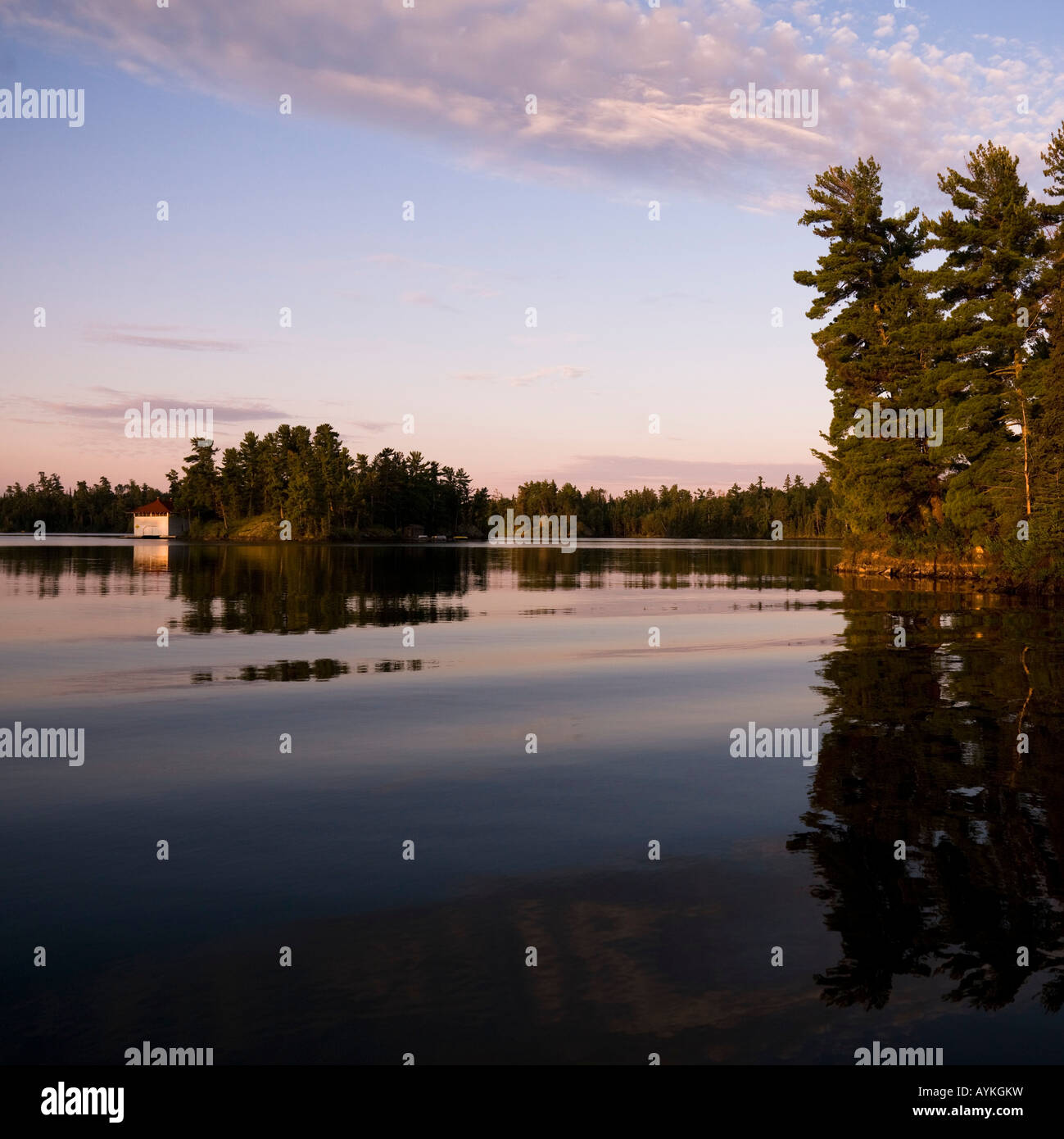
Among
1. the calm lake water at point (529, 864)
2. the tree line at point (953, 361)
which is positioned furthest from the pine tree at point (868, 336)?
the calm lake water at point (529, 864)

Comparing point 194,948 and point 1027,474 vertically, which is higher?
point 1027,474

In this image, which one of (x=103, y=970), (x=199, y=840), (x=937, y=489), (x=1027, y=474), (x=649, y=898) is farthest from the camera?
(x=937, y=489)

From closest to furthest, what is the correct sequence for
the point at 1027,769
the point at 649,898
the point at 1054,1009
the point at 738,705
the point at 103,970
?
1. the point at 1054,1009
2. the point at 103,970
3. the point at 649,898
4. the point at 1027,769
5. the point at 738,705

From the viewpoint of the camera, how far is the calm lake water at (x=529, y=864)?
6.80 metres

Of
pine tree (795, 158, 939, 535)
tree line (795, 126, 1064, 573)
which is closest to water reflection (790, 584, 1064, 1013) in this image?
tree line (795, 126, 1064, 573)

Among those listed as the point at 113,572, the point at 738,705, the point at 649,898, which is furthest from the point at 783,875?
the point at 113,572

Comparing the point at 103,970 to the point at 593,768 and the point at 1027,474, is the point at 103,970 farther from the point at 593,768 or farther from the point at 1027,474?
the point at 1027,474

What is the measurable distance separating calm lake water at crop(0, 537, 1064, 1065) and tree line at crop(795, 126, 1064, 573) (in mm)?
29056

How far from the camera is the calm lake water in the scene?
680cm

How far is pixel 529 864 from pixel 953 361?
59333mm

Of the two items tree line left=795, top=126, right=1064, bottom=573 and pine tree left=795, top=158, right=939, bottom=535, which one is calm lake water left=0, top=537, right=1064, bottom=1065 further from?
pine tree left=795, top=158, right=939, bottom=535

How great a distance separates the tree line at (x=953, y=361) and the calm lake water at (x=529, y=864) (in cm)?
2906

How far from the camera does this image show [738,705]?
63.3ft
